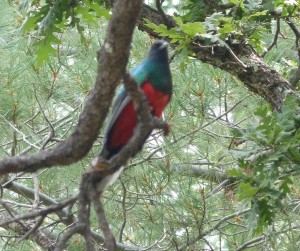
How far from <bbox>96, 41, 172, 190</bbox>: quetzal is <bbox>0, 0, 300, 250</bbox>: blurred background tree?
2.33 feet

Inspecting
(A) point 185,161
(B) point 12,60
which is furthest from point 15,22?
(A) point 185,161

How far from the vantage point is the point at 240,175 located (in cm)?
295

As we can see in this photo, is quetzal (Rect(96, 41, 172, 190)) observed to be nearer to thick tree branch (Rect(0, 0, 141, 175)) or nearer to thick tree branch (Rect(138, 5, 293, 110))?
thick tree branch (Rect(0, 0, 141, 175))

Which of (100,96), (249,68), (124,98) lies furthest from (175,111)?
(100,96)

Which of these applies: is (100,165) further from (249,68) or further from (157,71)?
(249,68)

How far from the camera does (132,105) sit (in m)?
2.37

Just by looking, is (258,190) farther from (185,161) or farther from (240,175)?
(185,161)

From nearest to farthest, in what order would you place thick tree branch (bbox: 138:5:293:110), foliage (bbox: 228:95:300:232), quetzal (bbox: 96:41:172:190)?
quetzal (bbox: 96:41:172:190) < foliage (bbox: 228:95:300:232) < thick tree branch (bbox: 138:5:293:110)

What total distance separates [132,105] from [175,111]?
1738 mm

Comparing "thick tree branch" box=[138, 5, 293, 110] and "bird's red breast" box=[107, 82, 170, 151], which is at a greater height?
"thick tree branch" box=[138, 5, 293, 110]

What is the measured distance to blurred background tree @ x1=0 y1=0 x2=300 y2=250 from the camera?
11.2ft

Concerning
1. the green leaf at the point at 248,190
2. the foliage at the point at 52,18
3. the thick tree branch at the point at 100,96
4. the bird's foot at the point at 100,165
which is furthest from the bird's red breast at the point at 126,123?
the foliage at the point at 52,18

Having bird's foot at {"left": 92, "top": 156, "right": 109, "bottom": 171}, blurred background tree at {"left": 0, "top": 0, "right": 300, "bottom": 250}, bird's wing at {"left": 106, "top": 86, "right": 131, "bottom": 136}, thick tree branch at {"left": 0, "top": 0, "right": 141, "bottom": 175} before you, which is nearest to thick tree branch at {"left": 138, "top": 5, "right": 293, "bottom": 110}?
blurred background tree at {"left": 0, "top": 0, "right": 300, "bottom": 250}

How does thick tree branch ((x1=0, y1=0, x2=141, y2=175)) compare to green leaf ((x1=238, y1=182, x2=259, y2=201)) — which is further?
green leaf ((x1=238, y1=182, x2=259, y2=201))
